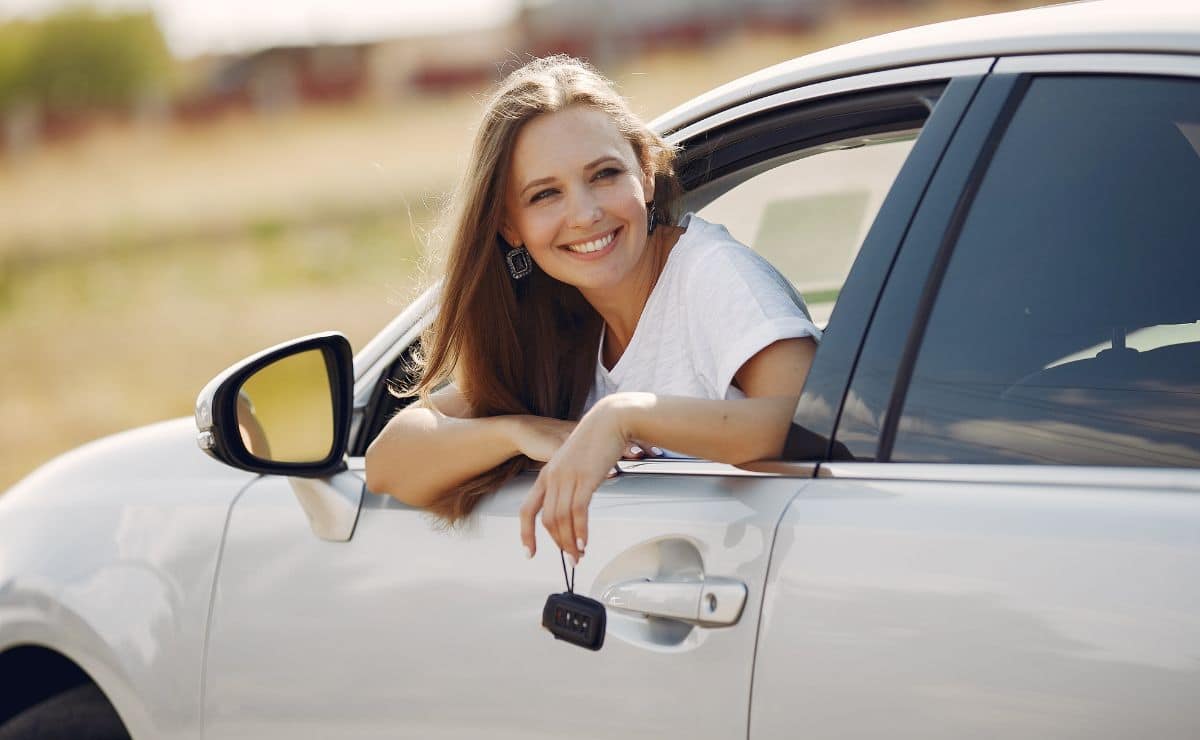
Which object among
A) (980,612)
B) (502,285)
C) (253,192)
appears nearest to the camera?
(980,612)

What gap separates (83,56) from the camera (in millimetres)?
63344

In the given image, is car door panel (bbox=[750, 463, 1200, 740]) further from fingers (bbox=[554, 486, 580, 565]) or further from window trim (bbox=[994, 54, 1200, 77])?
window trim (bbox=[994, 54, 1200, 77])

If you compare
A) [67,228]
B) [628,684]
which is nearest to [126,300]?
[67,228]

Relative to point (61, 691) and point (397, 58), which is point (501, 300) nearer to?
point (61, 691)

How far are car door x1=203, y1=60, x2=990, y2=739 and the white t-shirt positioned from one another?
0.17 meters

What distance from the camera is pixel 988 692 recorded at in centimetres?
165

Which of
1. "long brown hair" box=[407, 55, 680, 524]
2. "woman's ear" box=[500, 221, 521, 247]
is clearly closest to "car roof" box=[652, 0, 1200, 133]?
"long brown hair" box=[407, 55, 680, 524]

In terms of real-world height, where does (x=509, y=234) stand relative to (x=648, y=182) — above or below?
below

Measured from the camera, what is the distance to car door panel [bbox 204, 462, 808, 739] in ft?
6.42

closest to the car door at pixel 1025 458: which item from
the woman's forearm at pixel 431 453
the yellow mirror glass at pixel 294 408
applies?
the woman's forearm at pixel 431 453

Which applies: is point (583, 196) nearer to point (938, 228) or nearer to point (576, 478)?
point (576, 478)

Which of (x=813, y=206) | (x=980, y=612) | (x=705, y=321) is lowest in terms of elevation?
(x=980, y=612)

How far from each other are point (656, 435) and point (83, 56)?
6630 centimetres

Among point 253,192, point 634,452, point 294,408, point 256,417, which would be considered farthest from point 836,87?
point 253,192
